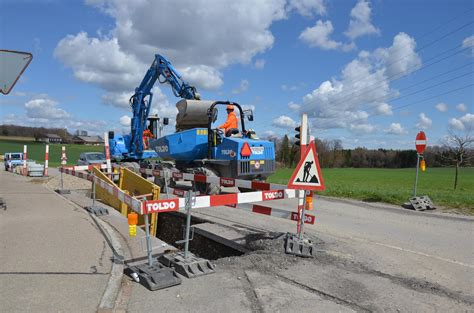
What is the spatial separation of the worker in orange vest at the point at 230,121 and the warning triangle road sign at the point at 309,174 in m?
6.78

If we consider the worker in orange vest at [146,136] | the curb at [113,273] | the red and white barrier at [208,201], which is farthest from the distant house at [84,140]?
the red and white barrier at [208,201]

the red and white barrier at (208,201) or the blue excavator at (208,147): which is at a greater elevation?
the blue excavator at (208,147)

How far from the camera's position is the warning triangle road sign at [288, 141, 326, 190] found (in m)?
6.03

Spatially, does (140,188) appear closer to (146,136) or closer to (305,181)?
(305,181)

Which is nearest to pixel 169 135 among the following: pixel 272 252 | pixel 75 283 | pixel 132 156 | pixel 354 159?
pixel 132 156

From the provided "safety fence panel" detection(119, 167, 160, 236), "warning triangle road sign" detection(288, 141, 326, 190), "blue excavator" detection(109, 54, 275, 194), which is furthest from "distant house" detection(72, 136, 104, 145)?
"warning triangle road sign" detection(288, 141, 326, 190)

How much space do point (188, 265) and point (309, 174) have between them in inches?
90.8

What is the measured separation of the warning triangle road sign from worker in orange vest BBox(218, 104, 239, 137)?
678cm

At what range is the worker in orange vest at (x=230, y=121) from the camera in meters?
12.8

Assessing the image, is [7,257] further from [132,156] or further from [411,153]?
[411,153]

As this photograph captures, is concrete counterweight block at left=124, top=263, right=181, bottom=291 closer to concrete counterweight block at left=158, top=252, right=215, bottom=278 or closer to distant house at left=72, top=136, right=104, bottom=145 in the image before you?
concrete counterweight block at left=158, top=252, right=215, bottom=278

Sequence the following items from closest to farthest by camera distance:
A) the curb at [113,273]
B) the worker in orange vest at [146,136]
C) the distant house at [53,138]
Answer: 1. the curb at [113,273]
2. the worker in orange vest at [146,136]
3. the distant house at [53,138]

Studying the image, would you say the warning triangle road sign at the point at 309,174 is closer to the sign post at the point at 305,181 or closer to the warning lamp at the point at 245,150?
the sign post at the point at 305,181

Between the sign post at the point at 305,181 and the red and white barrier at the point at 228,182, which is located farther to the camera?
the red and white barrier at the point at 228,182
